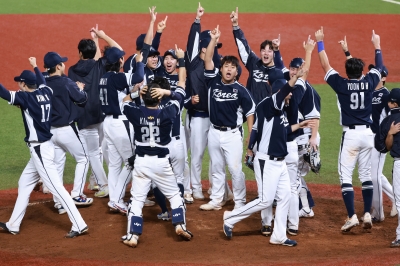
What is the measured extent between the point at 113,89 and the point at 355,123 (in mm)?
2802

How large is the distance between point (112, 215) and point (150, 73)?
74.7 inches

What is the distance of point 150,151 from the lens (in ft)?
22.5

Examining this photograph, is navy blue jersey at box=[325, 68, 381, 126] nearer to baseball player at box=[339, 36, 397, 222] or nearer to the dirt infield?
baseball player at box=[339, 36, 397, 222]

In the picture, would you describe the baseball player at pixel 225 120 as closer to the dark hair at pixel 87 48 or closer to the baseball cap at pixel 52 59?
the dark hair at pixel 87 48

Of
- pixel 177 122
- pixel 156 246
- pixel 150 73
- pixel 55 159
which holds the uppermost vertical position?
pixel 150 73

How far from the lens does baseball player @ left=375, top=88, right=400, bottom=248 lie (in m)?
6.94

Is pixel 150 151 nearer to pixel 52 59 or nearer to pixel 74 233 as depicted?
pixel 74 233

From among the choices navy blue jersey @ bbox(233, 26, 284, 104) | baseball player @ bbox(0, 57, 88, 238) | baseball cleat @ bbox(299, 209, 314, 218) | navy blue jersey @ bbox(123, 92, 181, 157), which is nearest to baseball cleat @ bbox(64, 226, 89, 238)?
baseball player @ bbox(0, 57, 88, 238)

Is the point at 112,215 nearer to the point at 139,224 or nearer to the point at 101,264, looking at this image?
the point at 139,224

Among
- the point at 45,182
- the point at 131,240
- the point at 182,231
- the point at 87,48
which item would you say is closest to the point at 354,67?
the point at 182,231

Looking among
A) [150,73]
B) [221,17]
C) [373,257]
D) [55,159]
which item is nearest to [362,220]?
[373,257]

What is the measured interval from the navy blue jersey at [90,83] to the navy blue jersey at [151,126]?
6.08ft

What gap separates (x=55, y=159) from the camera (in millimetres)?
8016

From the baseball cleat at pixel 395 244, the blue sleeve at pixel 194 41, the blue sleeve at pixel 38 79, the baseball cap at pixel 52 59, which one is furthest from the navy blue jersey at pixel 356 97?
the blue sleeve at pixel 38 79
